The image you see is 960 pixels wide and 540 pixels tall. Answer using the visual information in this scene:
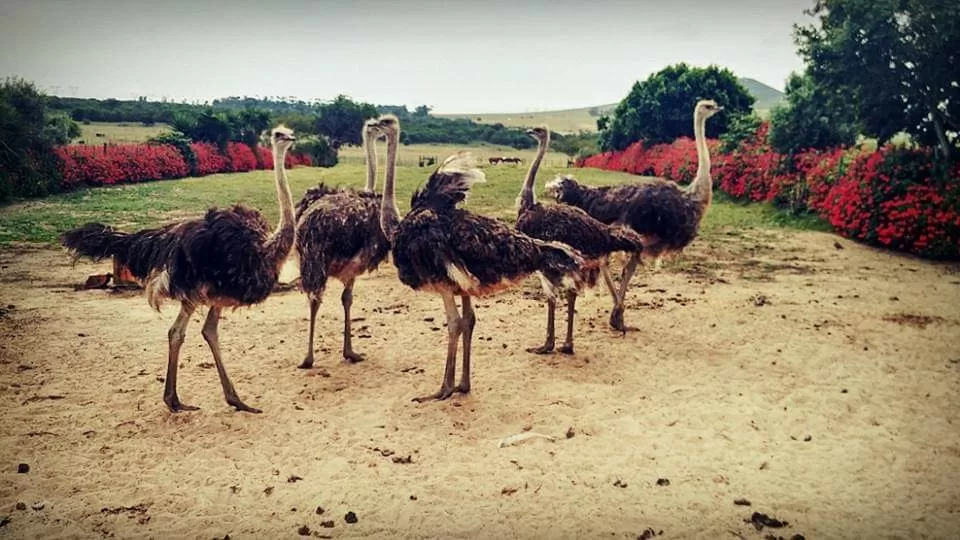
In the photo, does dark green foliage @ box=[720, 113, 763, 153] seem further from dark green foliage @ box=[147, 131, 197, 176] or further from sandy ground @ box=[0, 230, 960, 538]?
dark green foliage @ box=[147, 131, 197, 176]

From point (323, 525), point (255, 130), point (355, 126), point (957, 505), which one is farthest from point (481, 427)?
point (355, 126)

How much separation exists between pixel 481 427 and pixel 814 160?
14.4 metres

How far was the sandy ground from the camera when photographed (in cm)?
372

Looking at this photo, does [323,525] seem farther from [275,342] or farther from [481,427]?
[275,342]

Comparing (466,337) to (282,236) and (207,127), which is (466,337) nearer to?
(282,236)

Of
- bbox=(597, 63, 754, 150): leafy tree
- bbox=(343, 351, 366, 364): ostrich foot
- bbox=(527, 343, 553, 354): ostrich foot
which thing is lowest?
bbox=(343, 351, 366, 364): ostrich foot

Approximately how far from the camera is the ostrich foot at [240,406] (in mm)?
5141

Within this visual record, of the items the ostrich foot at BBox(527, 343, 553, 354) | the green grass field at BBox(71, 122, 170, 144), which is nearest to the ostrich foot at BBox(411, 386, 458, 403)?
the ostrich foot at BBox(527, 343, 553, 354)

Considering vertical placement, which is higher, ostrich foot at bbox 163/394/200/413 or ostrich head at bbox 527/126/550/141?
ostrich head at bbox 527/126/550/141

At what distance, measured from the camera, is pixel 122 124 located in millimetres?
7652

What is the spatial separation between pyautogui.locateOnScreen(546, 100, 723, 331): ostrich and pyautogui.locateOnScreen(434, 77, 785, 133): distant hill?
1.39 meters

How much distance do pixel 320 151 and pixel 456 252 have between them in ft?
37.0

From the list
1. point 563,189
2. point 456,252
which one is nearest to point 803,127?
point 563,189

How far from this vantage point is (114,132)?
8000 mm
